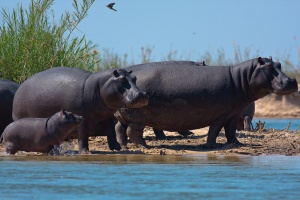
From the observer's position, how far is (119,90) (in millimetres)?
12469

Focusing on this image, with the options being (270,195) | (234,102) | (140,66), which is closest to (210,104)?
(234,102)

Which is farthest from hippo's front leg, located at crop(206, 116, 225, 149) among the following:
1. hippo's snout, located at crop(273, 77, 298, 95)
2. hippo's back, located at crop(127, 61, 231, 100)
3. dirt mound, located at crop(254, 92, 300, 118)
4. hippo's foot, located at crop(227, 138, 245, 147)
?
dirt mound, located at crop(254, 92, 300, 118)

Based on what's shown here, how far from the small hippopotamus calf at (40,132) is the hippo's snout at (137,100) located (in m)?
0.68

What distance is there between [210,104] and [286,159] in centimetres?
189

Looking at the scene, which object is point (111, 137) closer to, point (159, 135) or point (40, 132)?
point (40, 132)

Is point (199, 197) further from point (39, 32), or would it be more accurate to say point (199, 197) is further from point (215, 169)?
Result: point (39, 32)

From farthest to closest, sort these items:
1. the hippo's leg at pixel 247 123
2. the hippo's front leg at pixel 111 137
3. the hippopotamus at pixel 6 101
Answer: the hippo's leg at pixel 247 123 → the hippopotamus at pixel 6 101 → the hippo's front leg at pixel 111 137

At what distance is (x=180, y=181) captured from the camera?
9.17 metres

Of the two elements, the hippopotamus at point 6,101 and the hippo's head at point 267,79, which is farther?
the hippopotamus at point 6,101

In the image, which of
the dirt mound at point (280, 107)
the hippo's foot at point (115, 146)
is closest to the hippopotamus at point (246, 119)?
the hippo's foot at point (115, 146)

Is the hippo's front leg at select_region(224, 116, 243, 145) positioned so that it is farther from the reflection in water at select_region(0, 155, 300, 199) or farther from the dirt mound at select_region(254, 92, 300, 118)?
the dirt mound at select_region(254, 92, 300, 118)

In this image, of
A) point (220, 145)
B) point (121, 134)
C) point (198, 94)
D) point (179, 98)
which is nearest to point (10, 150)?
point (121, 134)

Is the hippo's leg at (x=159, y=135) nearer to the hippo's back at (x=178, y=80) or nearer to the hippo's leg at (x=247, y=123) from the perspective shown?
the hippo's back at (x=178, y=80)

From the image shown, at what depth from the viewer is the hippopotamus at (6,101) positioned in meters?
14.6
